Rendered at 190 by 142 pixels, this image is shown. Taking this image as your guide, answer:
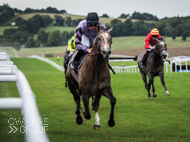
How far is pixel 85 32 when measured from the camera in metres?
7.17

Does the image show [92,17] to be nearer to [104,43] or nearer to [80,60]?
[80,60]

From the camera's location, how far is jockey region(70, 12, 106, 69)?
265 inches

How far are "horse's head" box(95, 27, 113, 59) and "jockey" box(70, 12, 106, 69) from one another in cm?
68

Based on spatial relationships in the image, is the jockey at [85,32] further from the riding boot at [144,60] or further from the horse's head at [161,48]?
the riding boot at [144,60]

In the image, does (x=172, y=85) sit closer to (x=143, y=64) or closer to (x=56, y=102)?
(x=143, y=64)

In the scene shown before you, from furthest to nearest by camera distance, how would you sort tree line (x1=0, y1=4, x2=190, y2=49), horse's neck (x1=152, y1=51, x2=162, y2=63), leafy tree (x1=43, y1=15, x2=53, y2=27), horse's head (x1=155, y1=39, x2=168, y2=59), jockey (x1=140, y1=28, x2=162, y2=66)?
leafy tree (x1=43, y1=15, x2=53, y2=27)
tree line (x1=0, y1=4, x2=190, y2=49)
jockey (x1=140, y1=28, x2=162, y2=66)
horse's neck (x1=152, y1=51, x2=162, y2=63)
horse's head (x1=155, y1=39, x2=168, y2=59)

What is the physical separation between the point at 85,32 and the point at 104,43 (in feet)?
5.01

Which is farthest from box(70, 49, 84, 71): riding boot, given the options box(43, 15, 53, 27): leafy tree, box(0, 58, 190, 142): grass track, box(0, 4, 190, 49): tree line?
box(43, 15, 53, 27): leafy tree

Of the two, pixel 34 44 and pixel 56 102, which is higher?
pixel 56 102

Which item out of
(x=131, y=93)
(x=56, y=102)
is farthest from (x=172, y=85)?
(x=56, y=102)

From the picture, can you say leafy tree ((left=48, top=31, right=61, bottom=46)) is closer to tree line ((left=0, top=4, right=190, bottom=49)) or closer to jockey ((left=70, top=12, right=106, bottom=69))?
tree line ((left=0, top=4, right=190, bottom=49))

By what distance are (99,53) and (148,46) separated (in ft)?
20.6

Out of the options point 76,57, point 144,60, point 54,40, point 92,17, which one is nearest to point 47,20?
point 54,40

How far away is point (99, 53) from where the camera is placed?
616 cm
